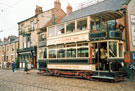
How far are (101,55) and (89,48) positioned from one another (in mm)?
1002

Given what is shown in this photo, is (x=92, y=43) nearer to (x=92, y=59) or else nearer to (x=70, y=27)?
(x=92, y=59)

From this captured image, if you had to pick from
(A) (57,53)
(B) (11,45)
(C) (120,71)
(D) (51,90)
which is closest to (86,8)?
(A) (57,53)

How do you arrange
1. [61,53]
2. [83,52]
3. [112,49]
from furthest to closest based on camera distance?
[61,53], [83,52], [112,49]

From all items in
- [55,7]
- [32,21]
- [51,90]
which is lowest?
[51,90]

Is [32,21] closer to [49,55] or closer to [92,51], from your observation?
[49,55]

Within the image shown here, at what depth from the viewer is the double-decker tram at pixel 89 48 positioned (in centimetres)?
1099

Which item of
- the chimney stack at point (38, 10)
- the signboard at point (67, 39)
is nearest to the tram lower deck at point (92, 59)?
the signboard at point (67, 39)

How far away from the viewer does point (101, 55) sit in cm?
1177

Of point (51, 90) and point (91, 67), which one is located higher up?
point (91, 67)

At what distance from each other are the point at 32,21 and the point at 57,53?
1577 cm

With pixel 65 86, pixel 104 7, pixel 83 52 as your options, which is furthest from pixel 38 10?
pixel 65 86

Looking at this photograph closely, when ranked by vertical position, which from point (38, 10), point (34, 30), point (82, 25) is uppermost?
point (38, 10)

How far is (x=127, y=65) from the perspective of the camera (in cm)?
1405

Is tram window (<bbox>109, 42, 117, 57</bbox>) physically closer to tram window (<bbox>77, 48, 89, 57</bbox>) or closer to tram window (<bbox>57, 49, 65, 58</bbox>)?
tram window (<bbox>77, 48, 89, 57</bbox>)
